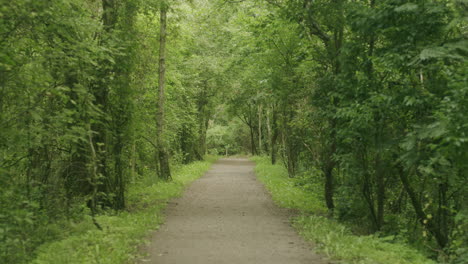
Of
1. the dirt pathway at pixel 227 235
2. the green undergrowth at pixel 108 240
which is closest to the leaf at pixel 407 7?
the dirt pathway at pixel 227 235

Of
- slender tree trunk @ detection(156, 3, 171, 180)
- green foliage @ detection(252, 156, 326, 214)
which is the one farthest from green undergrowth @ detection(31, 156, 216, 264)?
slender tree trunk @ detection(156, 3, 171, 180)

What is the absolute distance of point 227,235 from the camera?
909 cm

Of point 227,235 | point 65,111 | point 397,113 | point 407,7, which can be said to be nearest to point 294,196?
point 227,235

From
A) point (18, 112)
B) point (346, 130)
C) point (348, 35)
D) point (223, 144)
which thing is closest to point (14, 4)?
point (18, 112)

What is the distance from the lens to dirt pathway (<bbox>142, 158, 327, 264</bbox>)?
7270 millimetres

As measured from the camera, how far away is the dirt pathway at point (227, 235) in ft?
23.9

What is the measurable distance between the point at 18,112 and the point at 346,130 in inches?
248

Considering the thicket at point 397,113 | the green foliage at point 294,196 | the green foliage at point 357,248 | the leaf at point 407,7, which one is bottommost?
the green foliage at point 357,248

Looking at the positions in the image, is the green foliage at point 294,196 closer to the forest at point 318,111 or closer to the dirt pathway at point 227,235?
the dirt pathway at point 227,235

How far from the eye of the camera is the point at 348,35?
11383 mm

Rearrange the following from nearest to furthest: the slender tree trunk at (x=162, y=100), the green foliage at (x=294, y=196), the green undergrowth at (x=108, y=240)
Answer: the green undergrowth at (x=108, y=240), the green foliage at (x=294, y=196), the slender tree trunk at (x=162, y=100)

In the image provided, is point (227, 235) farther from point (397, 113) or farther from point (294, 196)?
point (294, 196)

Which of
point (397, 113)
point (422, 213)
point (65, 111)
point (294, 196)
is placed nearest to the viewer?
point (65, 111)

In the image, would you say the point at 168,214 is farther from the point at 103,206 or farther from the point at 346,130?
the point at 346,130
